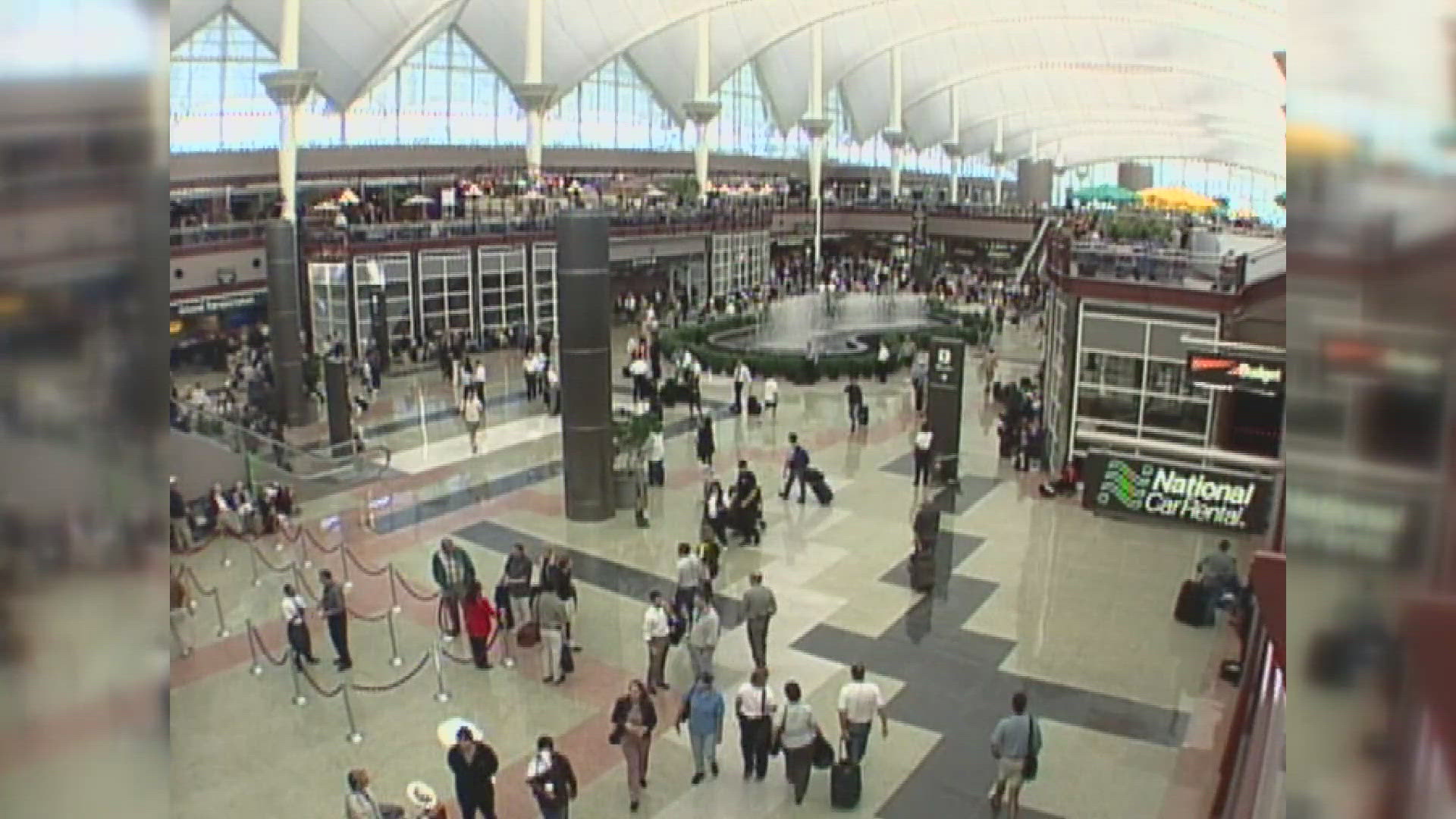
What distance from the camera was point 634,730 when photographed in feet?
31.6

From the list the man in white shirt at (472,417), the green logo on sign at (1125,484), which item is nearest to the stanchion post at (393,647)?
the green logo on sign at (1125,484)

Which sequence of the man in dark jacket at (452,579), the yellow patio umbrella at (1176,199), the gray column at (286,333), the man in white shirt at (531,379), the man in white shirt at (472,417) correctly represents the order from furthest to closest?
1. the yellow patio umbrella at (1176,199)
2. the man in white shirt at (531,379)
3. the gray column at (286,333)
4. the man in white shirt at (472,417)
5. the man in dark jacket at (452,579)

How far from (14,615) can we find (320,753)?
10.3 meters

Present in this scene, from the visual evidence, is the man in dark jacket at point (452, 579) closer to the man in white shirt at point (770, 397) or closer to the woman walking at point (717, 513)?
the woman walking at point (717, 513)

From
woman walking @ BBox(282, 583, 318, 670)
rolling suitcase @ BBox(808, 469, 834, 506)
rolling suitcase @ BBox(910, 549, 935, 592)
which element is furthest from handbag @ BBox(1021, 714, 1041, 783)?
rolling suitcase @ BBox(808, 469, 834, 506)

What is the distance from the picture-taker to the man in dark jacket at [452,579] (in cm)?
1315

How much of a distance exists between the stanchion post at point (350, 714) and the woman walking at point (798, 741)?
156 inches

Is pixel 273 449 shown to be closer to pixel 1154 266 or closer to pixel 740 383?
pixel 740 383

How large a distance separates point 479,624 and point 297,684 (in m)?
1.87

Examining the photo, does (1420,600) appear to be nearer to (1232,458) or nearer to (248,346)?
(1232,458)

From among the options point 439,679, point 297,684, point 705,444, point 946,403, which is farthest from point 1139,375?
point 297,684

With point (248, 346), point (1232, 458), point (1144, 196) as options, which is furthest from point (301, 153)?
point (1232, 458)

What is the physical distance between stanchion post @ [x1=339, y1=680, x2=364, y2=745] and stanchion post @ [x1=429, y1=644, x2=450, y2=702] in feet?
2.69

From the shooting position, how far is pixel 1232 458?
5984 mm
